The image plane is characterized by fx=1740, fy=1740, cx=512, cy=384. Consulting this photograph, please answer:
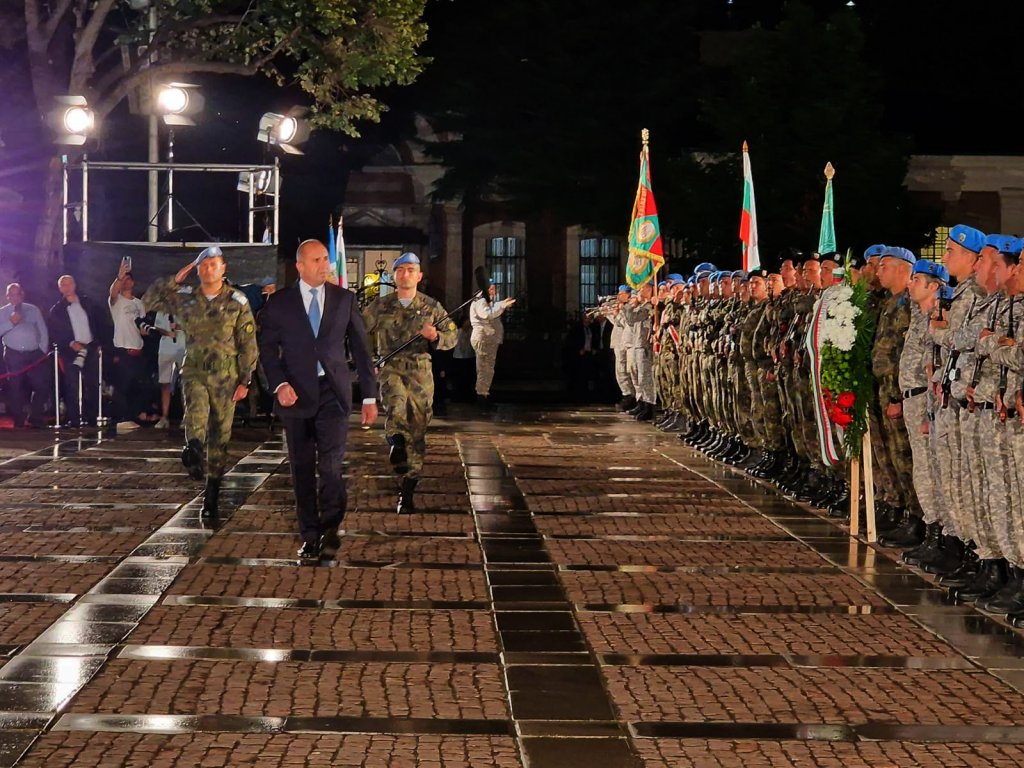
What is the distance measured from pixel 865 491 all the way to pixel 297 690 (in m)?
6.42

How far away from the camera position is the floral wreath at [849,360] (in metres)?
13.0

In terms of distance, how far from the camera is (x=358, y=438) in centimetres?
2236

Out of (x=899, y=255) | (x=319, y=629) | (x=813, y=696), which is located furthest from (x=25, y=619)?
(x=899, y=255)

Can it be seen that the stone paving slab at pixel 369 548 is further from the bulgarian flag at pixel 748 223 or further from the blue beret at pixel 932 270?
the bulgarian flag at pixel 748 223

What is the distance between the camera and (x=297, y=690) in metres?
7.72

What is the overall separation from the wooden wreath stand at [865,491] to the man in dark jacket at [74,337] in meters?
12.5

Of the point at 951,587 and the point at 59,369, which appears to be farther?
the point at 59,369

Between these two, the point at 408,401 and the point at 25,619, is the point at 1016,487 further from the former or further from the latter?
the point at 408,401

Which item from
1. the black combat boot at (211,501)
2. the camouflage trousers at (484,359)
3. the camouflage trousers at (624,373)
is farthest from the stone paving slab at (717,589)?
the camouflage trousers at (484,359)

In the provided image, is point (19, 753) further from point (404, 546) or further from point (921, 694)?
point (404, 546)

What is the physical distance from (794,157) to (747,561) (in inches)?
1186

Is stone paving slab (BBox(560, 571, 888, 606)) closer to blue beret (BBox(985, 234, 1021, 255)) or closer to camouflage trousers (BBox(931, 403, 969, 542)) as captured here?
camouflage trousers (BBox(931, 403, 969, 542))

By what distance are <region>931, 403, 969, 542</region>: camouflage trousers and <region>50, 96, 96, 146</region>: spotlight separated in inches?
601

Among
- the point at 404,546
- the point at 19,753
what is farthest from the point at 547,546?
the point at 19,753
